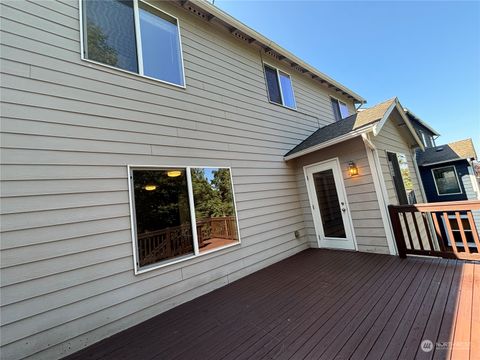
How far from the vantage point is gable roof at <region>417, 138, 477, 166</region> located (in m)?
9.63

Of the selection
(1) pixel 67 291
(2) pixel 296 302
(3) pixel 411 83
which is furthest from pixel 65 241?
(3) pixel 411 83

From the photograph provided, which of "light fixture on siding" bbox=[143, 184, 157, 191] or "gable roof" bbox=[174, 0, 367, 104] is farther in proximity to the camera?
"gable roof" bbox=[174, 0, 367, 104]

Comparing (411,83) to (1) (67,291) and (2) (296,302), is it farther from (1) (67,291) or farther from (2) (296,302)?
(1) (67,291)

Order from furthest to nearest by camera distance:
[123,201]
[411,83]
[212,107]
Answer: [411,83]
[212,107]
[123,201]

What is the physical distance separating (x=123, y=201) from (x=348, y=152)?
457 cm

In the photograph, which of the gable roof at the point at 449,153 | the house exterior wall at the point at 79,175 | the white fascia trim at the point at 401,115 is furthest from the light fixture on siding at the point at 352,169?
the gable roof at the point at 449,153

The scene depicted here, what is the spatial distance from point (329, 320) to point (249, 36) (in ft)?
19.3

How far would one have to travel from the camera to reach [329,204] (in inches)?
202

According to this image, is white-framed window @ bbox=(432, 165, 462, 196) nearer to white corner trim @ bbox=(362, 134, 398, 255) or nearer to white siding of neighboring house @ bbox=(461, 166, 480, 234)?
white siding of neighboring house @ bbox=(461, 166, 480, 234)

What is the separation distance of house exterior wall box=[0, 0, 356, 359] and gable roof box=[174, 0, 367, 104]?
31 centimetres

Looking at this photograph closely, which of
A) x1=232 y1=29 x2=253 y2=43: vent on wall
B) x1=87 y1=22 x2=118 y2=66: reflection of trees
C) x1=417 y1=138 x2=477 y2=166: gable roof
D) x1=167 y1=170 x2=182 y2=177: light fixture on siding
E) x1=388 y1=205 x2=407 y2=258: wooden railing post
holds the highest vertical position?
x1=232 y1=29 x2=253 y2=43: vent on wall

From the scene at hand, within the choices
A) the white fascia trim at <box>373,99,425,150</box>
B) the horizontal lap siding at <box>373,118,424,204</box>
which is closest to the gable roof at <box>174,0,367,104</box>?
the white fascia trim at <box>373,99,425,150</box>

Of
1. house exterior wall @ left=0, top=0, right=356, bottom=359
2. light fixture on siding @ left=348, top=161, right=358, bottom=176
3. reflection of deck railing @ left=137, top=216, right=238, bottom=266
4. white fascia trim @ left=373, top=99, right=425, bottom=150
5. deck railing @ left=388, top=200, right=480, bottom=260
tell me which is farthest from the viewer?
light fixture on siding @ left=348, top=161, right=358, bottom=176

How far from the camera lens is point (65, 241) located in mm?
2359
